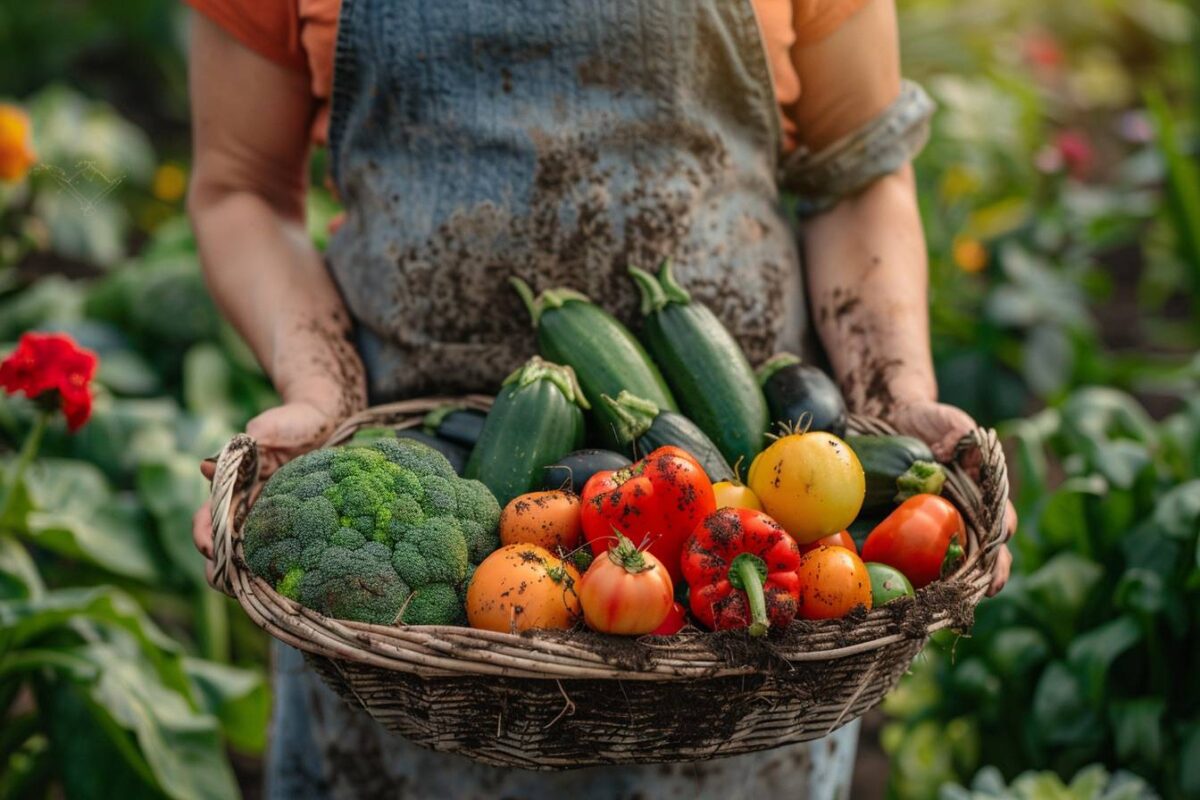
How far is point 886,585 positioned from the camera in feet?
5.78

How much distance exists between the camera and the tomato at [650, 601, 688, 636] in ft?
5.34

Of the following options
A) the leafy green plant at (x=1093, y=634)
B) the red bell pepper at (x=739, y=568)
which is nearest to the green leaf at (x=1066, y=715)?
the leafy green plant at (x=1093, y=634)

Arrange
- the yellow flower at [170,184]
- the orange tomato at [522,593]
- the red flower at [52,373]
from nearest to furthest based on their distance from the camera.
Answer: the orange tomato at [522,593], the red flower at [52,373], the yellow flower at [170,184]

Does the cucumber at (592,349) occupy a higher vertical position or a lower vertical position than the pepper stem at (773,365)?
higher

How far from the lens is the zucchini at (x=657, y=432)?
1.94 m

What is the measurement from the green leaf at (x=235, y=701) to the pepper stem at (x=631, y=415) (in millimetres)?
1589

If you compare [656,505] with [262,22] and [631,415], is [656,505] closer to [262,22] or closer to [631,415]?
[631,415]

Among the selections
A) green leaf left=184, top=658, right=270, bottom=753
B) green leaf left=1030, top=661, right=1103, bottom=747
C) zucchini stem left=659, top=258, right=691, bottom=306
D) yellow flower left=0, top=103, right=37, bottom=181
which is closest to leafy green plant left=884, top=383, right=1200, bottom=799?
green leaf left=1030, top=661, right=1103, bottom=747

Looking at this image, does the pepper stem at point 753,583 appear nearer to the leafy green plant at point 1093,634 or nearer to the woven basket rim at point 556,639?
the woven basket rim at point 556,639

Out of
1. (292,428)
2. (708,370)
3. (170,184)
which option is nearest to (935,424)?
(708,370)

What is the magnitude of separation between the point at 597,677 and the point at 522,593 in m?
0.17

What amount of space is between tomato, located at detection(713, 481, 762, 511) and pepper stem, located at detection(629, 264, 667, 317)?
1.19 ft

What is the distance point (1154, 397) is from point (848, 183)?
406 cm

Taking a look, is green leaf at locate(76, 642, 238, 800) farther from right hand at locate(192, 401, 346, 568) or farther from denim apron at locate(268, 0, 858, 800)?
right hand at locate(192, 401, 346, 568)
